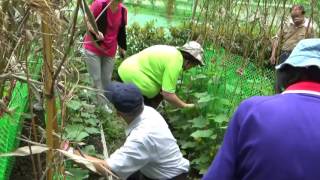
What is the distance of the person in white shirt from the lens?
108 inches

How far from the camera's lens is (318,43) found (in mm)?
1657

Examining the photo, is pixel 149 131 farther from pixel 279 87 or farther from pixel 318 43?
pixel 318 43

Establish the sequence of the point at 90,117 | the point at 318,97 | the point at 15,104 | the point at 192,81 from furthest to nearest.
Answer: the point at 192,81, the point at 90,117, the point at 15,104, the point at 318,97

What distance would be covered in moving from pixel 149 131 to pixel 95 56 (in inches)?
92.6

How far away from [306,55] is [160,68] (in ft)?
8.61

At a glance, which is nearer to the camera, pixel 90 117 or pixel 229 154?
pixel 229 154

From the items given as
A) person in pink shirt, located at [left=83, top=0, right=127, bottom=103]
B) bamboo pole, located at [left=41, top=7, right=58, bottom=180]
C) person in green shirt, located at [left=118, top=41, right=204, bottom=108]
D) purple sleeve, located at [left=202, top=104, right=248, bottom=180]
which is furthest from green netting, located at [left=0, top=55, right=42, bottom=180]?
person in pink shirt, located at [left=83, top=0, right=127, bottom=103]

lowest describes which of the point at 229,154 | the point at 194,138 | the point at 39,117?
the point at 194,138

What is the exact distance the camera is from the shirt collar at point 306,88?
162 centimetres

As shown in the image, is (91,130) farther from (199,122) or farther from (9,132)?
(9,132)

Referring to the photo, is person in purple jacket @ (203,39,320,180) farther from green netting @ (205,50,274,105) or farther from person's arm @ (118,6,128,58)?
person's arm @ (118,6,128,58)

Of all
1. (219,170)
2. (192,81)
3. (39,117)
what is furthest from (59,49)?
(192,81)

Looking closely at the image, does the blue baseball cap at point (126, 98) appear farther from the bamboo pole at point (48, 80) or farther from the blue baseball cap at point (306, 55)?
the blue baseball cap at point (306, 55)

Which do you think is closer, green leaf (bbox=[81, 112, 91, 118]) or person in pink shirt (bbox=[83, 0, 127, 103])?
green leaf (bbox=[81, 112, 91, 118])
